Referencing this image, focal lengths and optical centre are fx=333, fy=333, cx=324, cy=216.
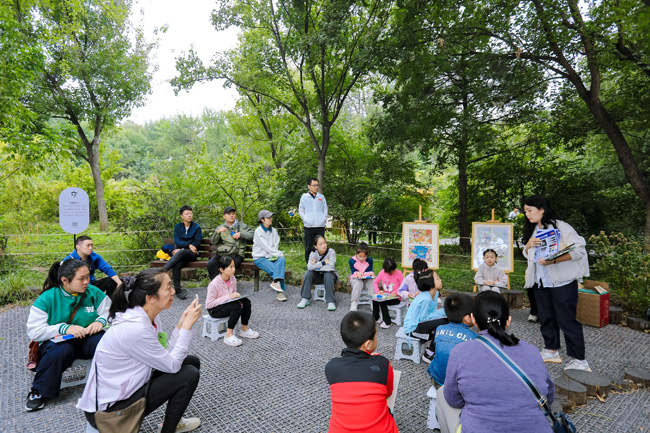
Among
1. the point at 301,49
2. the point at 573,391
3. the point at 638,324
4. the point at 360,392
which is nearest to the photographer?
the point at 360,392

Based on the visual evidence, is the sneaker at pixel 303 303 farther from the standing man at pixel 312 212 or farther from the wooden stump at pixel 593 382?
the wooden stump at pixel 593 382

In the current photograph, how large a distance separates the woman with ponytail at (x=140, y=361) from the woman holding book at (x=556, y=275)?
3206 mm

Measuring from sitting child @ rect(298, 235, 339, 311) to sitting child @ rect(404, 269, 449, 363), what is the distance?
2021mm

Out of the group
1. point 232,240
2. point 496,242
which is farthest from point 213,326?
point 496,242

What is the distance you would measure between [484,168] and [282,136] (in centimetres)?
838

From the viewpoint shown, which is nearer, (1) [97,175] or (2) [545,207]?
(2) [545,207]

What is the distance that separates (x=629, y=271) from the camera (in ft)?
15.1

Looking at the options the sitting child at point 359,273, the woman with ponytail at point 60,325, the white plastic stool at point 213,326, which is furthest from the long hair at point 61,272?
the sitting child at point 359,273

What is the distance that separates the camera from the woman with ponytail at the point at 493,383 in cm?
150

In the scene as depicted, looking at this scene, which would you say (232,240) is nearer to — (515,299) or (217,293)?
(217,293)

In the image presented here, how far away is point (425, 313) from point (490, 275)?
2202 mm

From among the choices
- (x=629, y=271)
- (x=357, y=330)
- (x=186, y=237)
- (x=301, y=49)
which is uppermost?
(x=301, y=49)

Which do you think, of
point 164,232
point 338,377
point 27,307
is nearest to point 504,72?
point 338,377

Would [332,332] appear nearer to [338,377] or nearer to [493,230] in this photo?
[338,377]
